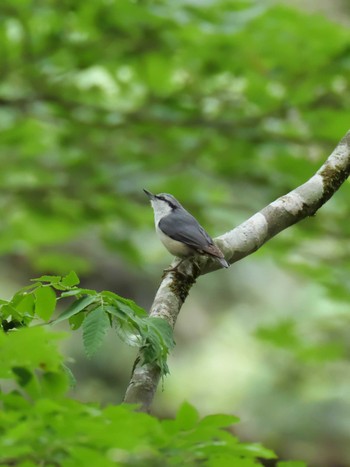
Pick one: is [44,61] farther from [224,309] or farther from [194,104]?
[224,309]

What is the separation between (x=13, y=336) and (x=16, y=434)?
0.27m

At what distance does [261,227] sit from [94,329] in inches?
42.0

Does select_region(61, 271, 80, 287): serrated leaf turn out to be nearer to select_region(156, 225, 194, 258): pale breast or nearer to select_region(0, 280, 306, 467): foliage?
select_region(0, 280, 306, 467): foliage

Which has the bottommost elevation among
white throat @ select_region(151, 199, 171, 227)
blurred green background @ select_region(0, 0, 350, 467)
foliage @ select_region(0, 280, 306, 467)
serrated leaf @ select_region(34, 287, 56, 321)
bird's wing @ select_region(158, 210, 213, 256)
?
foliage @ select_region(0, 280, 306, 467)

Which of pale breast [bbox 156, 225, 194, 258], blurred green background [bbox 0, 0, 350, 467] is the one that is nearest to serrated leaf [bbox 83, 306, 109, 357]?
pale breast [bbox 156, 225, 194, 258]

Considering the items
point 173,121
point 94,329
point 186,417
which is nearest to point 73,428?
point 186,417

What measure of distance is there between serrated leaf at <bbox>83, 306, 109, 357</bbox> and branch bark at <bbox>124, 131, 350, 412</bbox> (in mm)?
494

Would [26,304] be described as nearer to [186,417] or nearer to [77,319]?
[77,319]

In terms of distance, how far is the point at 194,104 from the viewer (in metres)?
6.18

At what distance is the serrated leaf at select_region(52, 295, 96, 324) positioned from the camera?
6.55ft

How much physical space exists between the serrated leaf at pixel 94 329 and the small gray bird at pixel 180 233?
82 cm

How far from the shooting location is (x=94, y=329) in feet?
6.34

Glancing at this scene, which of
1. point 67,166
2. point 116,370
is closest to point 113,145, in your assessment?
point 67,166

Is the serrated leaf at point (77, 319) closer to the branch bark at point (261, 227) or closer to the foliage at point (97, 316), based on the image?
the foliage at point (97, 316)
